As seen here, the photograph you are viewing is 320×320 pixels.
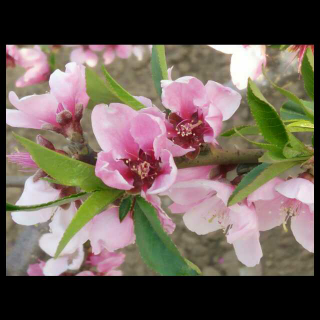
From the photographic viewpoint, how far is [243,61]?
0.76 m

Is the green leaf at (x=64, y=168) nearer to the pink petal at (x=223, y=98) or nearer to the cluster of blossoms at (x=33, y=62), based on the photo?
the pink petal at (x=223, y=98)

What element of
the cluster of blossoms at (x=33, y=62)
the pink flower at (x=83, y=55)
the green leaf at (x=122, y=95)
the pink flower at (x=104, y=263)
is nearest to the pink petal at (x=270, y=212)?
the green leaf at (x=122, y=95)

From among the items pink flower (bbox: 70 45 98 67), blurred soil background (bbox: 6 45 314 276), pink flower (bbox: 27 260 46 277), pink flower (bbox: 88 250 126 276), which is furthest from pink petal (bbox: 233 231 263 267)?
blurred soil background (bbox: 6 45 314 276)

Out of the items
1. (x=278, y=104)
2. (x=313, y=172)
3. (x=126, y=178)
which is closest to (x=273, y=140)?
(x=313, y=172)

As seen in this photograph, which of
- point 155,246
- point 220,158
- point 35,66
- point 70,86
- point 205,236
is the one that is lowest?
point 155,246

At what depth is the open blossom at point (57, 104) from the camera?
536 mm

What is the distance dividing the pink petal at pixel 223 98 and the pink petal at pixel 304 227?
0.57 feet

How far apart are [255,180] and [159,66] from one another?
0.22 metres

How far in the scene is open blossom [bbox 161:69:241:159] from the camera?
51cm

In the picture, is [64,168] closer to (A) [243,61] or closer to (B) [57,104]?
(B) [57,104]

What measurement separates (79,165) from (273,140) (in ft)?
0.73

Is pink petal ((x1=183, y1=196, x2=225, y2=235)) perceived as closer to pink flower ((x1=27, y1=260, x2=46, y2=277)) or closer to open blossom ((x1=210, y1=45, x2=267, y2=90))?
open blossom ((x1=210, y1=45, x2=267, y2=90))

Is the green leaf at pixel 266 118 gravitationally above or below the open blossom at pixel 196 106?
below

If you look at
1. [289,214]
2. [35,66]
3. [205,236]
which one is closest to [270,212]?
[289,214]
